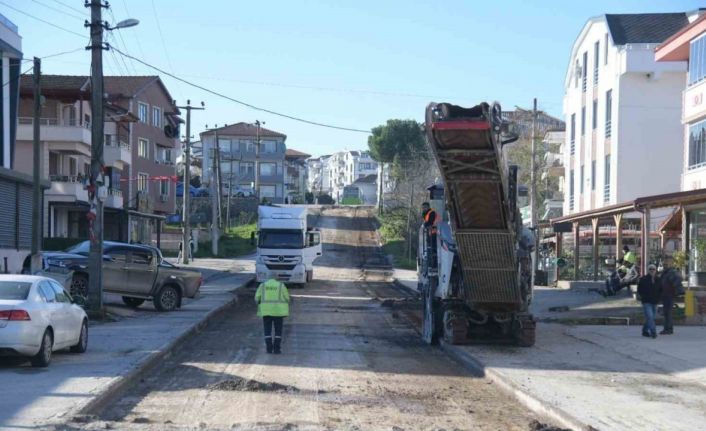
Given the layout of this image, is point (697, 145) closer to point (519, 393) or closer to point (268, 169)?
point (519, 393)

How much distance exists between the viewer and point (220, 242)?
7244cm

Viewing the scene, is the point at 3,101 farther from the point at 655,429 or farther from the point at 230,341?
the point at 655,429

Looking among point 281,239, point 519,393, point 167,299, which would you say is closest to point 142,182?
point 281,239

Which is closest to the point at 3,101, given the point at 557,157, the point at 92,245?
the point at 92,245

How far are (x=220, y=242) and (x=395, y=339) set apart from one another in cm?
5232

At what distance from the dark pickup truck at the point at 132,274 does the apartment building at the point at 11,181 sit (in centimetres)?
371

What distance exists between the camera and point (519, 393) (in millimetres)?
12891

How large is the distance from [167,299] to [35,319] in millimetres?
13744

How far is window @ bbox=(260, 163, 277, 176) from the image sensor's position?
110056mm

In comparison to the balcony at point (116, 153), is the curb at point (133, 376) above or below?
below

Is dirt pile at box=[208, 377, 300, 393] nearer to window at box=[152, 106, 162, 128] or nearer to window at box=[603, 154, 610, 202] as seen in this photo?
window at box=[603, 154, 610, 202]

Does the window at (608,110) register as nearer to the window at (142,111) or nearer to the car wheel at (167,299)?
the car wheel at (167,299)

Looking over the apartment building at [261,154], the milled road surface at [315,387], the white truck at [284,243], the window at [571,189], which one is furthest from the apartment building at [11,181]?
the apartment building at [261,154]

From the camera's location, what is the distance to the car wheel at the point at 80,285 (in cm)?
2658
